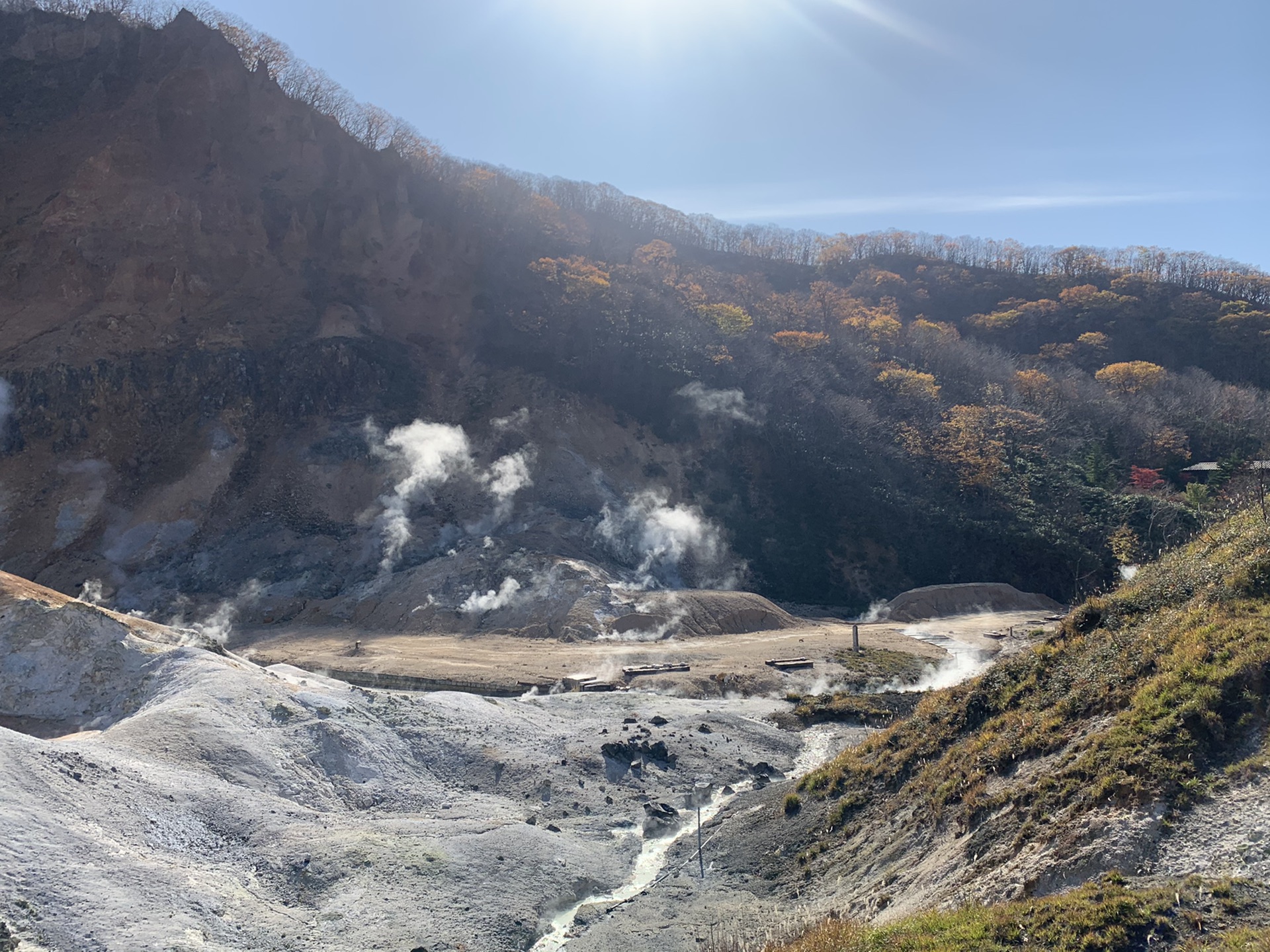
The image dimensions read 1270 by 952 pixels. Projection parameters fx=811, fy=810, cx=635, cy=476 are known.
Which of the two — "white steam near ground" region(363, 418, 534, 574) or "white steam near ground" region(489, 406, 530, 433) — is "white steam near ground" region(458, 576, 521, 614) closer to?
"white steam near ground" region(363, 418, 534, 574)

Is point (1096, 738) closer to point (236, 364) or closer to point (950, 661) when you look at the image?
point (950, 661)

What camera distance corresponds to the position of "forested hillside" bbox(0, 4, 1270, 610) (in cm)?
3984

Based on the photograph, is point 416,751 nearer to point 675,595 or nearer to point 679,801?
point 679,801

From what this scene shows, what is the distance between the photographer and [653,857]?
14.6 meters

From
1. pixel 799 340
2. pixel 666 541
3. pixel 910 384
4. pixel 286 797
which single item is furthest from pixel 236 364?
pixel 910 384

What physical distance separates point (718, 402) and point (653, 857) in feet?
125

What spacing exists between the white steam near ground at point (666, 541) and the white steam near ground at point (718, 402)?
25.9 feet

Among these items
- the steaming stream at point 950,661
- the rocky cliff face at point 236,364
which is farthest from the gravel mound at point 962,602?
the rocky cliff face at point 236,364

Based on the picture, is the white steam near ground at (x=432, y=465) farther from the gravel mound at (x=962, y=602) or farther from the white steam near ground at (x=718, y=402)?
the gravel mound at (x=962, y=602)

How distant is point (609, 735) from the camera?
2000 centimetres

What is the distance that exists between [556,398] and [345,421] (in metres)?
12.0

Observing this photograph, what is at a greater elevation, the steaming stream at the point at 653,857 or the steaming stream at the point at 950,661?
the steaming stream at the point at 950,661

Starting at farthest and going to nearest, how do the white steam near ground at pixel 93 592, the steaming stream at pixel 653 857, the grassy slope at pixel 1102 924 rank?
the white steam near ground at pixel 93 592 → the steaming stream at pixel 653 857 → the grassy slope at pixel 1102 924

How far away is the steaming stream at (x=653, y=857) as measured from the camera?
A: 1184 centimetres
